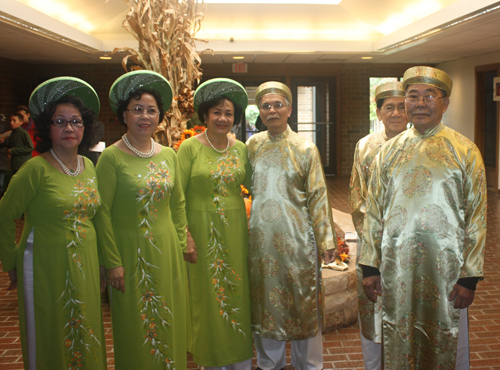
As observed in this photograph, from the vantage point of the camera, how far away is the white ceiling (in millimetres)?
7203

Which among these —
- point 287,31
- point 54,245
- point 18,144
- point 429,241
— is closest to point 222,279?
point 54,245

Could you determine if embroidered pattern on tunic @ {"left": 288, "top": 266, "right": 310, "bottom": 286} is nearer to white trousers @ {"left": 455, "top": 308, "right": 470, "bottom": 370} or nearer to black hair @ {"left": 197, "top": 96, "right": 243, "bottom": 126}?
white trousers @ {"left": 455, "top": 308, "right": 470, "bottom": 370}

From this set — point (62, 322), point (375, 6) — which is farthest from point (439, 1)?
point (62, 322)

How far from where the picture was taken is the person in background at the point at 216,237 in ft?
8.22

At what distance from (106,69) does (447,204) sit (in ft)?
36.9

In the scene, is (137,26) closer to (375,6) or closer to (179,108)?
(179,108)

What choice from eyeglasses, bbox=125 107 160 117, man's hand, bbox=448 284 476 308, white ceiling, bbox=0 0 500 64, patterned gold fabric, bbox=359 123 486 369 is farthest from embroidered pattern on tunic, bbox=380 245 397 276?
white ceiling, bbox=0 0 500 64

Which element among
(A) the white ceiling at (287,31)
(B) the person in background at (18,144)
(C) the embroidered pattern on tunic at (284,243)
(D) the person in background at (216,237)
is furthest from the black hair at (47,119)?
(B) the person in background at (18,144)

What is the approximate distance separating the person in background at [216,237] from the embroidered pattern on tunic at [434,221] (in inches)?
42.4

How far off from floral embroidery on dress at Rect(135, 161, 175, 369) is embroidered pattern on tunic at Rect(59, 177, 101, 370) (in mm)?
254

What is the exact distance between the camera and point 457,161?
1.88m

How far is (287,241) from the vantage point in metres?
2.56

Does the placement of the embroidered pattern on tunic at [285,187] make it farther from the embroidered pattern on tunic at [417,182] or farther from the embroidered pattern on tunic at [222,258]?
the embroidered pattern on tunic at [417,182]

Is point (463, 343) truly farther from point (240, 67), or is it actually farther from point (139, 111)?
point (240, 67)
